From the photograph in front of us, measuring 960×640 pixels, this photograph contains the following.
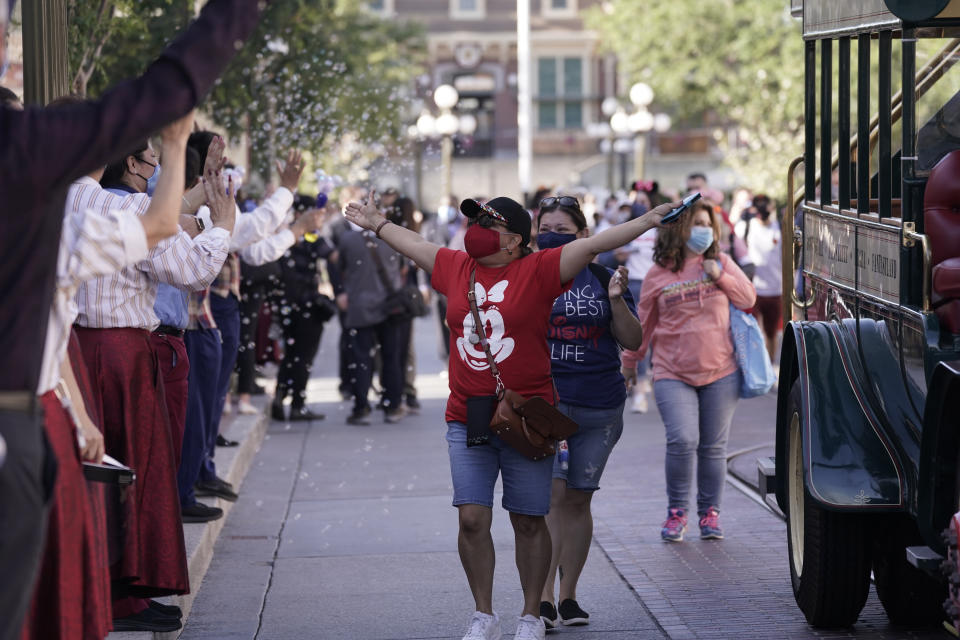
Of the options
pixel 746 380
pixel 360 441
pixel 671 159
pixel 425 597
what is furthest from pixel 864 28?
pixel 671 159

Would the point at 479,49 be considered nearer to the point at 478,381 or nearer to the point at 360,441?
the point at 360,441

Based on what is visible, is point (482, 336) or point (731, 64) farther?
point (731, 64)

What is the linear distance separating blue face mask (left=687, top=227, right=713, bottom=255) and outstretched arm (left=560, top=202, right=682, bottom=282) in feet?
8.61

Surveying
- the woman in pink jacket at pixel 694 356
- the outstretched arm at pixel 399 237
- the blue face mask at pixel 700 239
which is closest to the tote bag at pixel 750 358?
the woman in pink jacket at pixel 694 356

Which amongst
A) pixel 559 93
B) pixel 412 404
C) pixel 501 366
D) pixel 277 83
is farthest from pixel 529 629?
pixel 559 93

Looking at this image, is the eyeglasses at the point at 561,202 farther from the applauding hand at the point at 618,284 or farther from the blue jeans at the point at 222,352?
the blue jeans at the point at 222,352

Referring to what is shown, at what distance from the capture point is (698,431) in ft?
27.2

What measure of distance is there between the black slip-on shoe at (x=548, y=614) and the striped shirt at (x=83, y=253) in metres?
3.12

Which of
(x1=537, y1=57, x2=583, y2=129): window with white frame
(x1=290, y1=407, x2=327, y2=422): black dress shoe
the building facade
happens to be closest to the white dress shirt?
(x1=290, y1=407, x2=327, y2=422): black dress shoe

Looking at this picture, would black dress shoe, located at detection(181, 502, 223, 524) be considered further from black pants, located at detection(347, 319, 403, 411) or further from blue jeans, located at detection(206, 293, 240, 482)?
black pants, located at detection(347, 319, 403, 411)

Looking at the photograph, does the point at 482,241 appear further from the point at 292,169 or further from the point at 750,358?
the point at 750,358

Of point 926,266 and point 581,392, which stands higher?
point 926,266

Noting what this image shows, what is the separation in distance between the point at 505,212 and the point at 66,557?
238cm

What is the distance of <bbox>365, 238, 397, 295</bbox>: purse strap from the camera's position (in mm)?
13570
